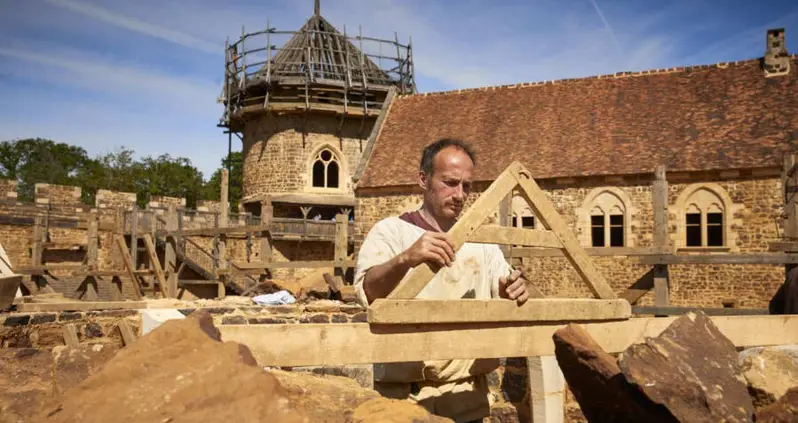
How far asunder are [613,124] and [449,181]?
18.2 m

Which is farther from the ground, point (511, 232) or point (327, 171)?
point (327, 171)

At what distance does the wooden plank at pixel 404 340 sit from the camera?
102 inches

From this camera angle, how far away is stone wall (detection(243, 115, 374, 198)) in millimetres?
30859

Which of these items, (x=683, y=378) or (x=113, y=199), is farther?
(x=113, y=199)

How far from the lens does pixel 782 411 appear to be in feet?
8.61

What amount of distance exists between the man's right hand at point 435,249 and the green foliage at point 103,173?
49589 mm

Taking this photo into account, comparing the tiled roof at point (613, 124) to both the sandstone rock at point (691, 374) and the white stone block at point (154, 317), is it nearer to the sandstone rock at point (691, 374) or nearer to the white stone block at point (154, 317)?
the white stone block at point (154, 317)

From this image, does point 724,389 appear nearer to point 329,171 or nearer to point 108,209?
point 108,209

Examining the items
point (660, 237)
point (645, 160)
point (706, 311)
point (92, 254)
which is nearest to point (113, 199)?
point (92, 254)

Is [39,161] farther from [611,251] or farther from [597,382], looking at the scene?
[597,382]

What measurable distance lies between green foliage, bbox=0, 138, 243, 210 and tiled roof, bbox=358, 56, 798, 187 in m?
31.4

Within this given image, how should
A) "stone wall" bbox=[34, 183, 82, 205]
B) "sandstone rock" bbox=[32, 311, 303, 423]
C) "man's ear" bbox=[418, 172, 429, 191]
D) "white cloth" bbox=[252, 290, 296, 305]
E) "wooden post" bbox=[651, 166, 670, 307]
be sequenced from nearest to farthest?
"sandstone rock" bbox=[32, 311, 303, 423]
"man's ear" bbox=[418, 172, 429, 191]
"white cloth" bbox=[252, 290, 296, 305]
"wooden post" bbox=[651, 166, 670, 307]
"stone wall" bbox=[34, 183, 82, 205]

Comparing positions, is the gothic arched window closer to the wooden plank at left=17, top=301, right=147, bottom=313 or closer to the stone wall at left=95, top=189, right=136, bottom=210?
the stone wall at left=95, top=189, right=136, bottom=210

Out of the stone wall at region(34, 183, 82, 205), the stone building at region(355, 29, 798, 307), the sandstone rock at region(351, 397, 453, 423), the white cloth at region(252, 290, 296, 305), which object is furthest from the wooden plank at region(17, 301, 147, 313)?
the stone wall at region(34, 183, 82, 205)
